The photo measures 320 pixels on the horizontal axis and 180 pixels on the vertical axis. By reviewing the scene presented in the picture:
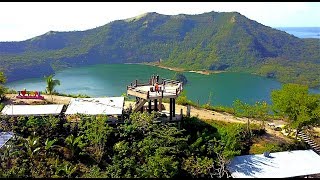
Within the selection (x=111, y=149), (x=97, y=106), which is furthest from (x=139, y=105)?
(x=111, y=149)

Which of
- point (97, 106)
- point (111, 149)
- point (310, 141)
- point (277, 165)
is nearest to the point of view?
point (277, 165)

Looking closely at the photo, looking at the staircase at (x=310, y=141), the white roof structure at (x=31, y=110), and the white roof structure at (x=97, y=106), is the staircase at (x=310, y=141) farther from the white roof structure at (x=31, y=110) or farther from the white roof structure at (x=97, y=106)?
the white roof structure at (x=31, y=110)

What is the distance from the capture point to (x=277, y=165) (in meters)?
17.2

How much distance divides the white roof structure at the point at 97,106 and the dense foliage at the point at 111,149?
664 millimetres

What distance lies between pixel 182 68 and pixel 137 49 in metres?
30.0

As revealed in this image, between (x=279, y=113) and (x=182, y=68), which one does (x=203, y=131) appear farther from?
(x=182, y=68)

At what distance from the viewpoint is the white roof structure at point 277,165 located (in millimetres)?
16469

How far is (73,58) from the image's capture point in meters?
119

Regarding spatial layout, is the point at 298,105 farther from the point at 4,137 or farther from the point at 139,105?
the point at 4,137

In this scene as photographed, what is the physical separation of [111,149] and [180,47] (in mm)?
118946

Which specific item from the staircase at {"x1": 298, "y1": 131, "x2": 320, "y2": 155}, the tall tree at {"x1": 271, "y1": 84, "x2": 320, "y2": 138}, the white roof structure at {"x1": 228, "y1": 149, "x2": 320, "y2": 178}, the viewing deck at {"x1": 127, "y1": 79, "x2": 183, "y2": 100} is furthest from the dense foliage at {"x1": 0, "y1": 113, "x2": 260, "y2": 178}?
the staircase at {"x1": 298, "y1": 131, "x2": 320, "y2": 155}

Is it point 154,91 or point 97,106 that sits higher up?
point 154,91

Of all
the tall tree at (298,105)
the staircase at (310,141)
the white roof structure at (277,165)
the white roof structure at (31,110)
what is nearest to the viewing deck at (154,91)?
the white roof structure at (31,110)

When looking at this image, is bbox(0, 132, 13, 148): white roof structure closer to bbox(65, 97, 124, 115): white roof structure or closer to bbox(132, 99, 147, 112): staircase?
bbox(65, 97, 124, 115): white roof structure
